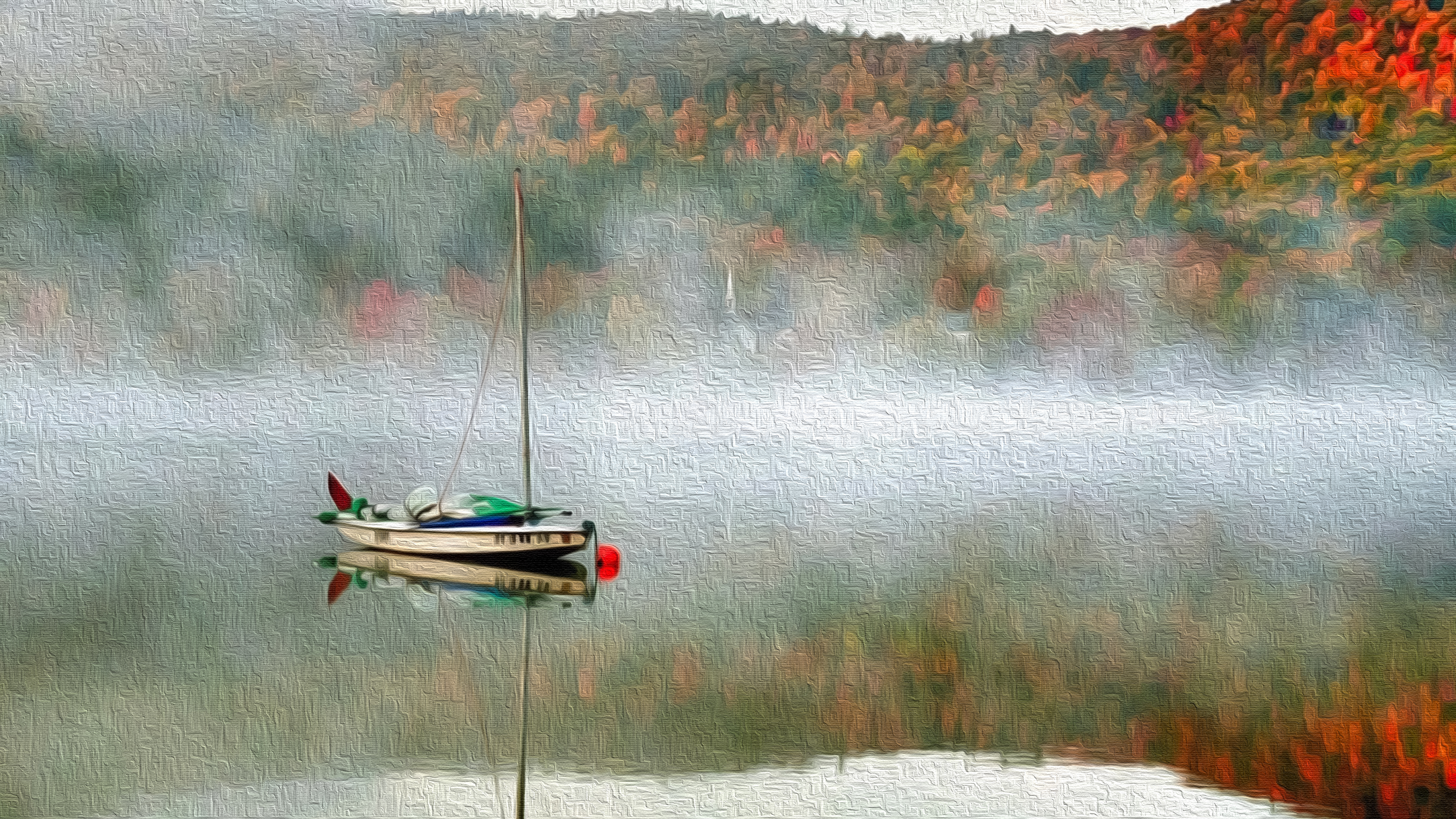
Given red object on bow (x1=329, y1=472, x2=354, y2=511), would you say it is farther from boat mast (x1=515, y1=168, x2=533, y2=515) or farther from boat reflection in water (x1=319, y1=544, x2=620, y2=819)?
boat mast (x1=515, y1=168, x2=533, y2=515)

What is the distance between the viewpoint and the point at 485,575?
686 cm

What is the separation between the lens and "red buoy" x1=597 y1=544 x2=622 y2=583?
6969mm

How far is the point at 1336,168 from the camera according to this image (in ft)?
34.4

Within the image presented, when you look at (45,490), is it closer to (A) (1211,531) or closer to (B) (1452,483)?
(A) (1211,531)

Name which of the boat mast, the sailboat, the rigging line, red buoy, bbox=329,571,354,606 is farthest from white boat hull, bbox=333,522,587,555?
the rigging line

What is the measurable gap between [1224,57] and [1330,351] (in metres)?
2.79

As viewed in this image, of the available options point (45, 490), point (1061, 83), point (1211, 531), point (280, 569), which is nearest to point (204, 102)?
point (45, 490)

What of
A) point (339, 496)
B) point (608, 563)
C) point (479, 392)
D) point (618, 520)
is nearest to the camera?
point (608, 563)

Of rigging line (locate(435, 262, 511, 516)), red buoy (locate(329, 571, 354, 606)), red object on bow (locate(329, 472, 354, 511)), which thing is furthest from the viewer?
rigging line (locate(435, 262, 511, 516))

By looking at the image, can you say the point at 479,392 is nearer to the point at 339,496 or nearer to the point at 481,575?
the point at 339,496

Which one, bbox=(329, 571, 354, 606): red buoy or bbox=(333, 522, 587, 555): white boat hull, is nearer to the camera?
bbox=(329, 571, 354, 606): red buoy

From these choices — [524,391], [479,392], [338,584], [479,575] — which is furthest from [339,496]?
[479,392]

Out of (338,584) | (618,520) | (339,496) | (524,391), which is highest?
(524,391)

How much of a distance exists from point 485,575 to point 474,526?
270 millimetres
